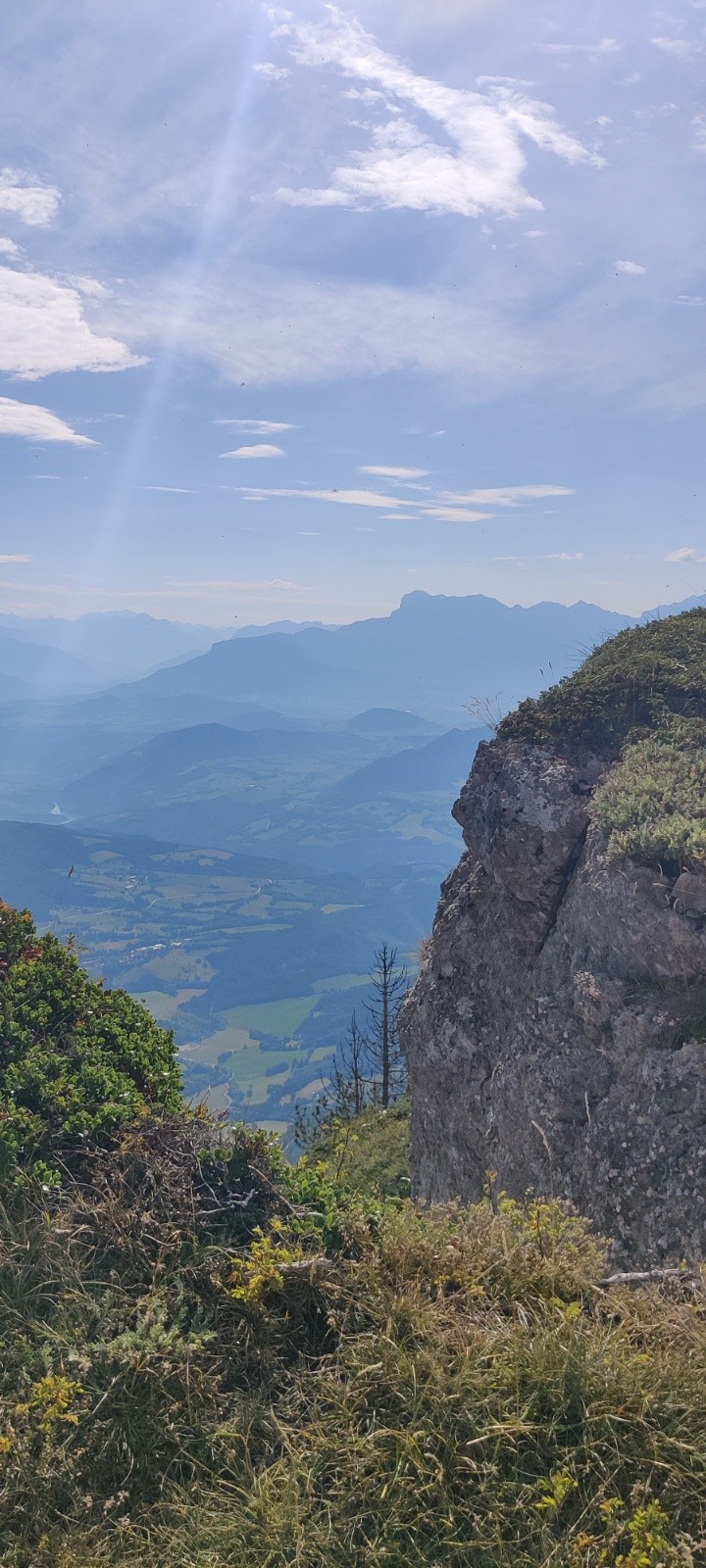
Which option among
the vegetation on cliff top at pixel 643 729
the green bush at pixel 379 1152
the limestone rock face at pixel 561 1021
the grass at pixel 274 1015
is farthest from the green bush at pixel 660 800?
the grass at pixel 274 1015

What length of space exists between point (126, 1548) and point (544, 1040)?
7465mm

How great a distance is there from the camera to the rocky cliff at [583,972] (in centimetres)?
813

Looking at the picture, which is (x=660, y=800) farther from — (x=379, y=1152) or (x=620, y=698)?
(x=379, y=1152)

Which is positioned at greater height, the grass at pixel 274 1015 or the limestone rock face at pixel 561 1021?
the limestone rock face at pixel 561 1021

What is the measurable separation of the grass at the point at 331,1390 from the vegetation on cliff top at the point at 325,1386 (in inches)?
0.5

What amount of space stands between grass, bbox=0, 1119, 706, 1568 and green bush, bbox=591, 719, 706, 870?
547cm

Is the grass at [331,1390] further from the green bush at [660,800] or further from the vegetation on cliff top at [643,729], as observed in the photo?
the vegetation on cliff top at [643,729]

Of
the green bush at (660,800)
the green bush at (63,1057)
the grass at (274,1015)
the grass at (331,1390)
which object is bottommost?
the grass at (274,1015)

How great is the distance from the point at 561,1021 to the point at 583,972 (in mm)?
716

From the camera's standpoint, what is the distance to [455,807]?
536 inches

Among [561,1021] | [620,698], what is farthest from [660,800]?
[620,698]

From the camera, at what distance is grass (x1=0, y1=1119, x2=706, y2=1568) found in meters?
3.19

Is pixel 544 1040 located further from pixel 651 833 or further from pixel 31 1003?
pixel 31 1003

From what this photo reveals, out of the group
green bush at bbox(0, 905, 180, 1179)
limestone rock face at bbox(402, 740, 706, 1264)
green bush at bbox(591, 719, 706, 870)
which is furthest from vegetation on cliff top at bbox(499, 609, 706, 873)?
green bush at bbox(0, 905, 180, 1179)
